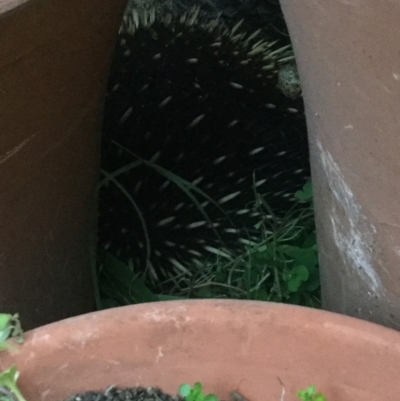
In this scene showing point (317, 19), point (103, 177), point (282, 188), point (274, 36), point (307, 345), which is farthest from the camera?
point (274, 36)

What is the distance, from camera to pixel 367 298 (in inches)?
22.1

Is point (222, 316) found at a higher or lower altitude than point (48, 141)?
lower

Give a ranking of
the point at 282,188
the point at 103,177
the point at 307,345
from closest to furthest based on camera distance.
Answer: the point at 307,345
the point at 103,177
the point at 282,188

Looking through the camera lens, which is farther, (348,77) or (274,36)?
(274,36)

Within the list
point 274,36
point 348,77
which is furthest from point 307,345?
point 274,36

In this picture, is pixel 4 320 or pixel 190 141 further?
pixel 190 141

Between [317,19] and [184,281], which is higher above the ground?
[317,19]

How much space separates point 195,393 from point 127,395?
7cm

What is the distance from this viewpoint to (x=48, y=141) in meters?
0.60

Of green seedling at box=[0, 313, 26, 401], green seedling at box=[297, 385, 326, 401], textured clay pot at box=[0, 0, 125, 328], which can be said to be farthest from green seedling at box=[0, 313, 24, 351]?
green seedling at box=[297, 385, 326, 401]

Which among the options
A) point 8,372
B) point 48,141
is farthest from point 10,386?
point 48,141

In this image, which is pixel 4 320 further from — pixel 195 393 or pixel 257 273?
pixel 257 273

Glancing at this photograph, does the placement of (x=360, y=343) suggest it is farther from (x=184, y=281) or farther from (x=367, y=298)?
(x=184, y=281)

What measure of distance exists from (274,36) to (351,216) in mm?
916
